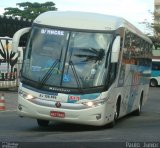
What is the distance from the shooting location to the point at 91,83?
1477 centimetres

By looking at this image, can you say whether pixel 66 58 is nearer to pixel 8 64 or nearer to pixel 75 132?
pixel 75 132

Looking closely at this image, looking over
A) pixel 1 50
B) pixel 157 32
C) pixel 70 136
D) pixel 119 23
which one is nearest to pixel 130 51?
pixel 119 23

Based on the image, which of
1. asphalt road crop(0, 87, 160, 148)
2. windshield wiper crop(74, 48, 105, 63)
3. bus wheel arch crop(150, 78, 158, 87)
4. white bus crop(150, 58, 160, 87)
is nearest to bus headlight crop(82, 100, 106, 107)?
asphalt road crop(0, 87, 160, 148)

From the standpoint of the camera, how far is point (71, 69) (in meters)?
14.8

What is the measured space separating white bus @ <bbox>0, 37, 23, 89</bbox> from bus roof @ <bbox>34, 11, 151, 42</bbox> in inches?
738

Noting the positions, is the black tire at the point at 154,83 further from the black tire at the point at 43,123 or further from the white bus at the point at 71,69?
the white bus at the point at 71,69

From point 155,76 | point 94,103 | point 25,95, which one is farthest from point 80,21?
point 155,76

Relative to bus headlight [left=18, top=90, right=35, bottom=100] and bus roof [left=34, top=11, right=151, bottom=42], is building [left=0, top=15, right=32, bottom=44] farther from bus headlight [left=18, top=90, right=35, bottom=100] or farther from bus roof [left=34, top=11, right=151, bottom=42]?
bus headlight [left=18, top=90, right=35, bottom=100]

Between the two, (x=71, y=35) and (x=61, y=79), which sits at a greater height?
(x=71, y=35)

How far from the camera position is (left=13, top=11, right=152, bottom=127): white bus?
48.0 ft

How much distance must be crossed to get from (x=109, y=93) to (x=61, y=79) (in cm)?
134

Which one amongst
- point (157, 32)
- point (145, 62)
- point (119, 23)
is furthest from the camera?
point (157, 32)

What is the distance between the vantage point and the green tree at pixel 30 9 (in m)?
97.0

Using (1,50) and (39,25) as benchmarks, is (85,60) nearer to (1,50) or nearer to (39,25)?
(39,25)
